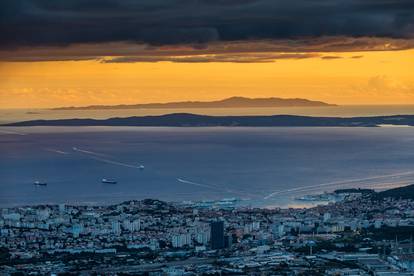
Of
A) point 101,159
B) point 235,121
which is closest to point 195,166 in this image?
point 101,159

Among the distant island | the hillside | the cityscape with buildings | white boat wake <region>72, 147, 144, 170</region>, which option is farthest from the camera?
the distant island

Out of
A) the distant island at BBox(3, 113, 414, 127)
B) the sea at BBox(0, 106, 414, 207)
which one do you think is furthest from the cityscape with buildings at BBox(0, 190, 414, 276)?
the distant island at BBox(3, 113, 414, 127)

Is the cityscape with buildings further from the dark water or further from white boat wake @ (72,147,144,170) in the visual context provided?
white boat wake @ (72,147,144,170)

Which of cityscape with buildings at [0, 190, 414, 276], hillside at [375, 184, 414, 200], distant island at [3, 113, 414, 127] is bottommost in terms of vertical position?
cityscape with buildings at [0, 190, 414, 276]

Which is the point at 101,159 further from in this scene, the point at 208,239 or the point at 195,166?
the point at 208,239

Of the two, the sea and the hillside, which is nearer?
the hillside
